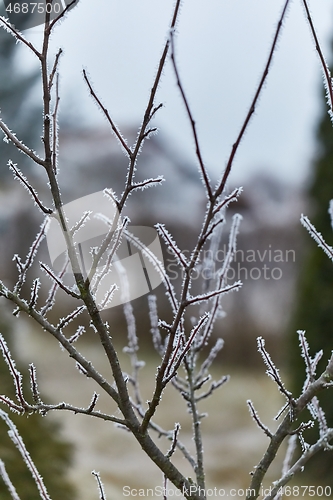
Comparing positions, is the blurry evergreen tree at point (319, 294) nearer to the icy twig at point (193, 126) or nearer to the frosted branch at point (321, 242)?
the frosted branch at point (321, 242)

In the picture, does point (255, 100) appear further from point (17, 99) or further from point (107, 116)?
point (17, 99)

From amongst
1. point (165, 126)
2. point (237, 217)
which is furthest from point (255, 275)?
point (237, 217)

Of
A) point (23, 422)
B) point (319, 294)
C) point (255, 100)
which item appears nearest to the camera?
point (255, 100)

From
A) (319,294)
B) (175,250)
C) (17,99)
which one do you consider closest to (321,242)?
(175,250)

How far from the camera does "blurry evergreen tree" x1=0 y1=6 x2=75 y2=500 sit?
1.17 metres

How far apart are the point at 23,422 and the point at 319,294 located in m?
1.10

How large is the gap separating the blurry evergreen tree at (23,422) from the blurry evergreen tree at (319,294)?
2.81ft

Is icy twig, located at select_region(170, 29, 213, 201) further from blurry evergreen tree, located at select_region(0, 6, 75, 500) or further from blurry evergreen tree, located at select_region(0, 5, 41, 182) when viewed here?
blurry evergreen tree, located at select_region(0, 5, 41, 182)

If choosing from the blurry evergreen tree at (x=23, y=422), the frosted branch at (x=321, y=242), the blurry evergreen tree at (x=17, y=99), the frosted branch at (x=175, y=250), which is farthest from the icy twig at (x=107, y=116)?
the blurry evergreen tree at (x=17, y=99)

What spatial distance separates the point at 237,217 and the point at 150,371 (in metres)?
2.06

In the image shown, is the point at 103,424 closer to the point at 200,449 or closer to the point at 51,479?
the point at 51,479

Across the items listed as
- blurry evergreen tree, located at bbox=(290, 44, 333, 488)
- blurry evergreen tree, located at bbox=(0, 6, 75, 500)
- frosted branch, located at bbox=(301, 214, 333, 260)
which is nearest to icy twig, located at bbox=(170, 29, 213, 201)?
frosted branch, located at bbox=(301, 214, 333, 260)

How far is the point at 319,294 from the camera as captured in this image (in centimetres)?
162

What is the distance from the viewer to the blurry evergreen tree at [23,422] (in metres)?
1.17
